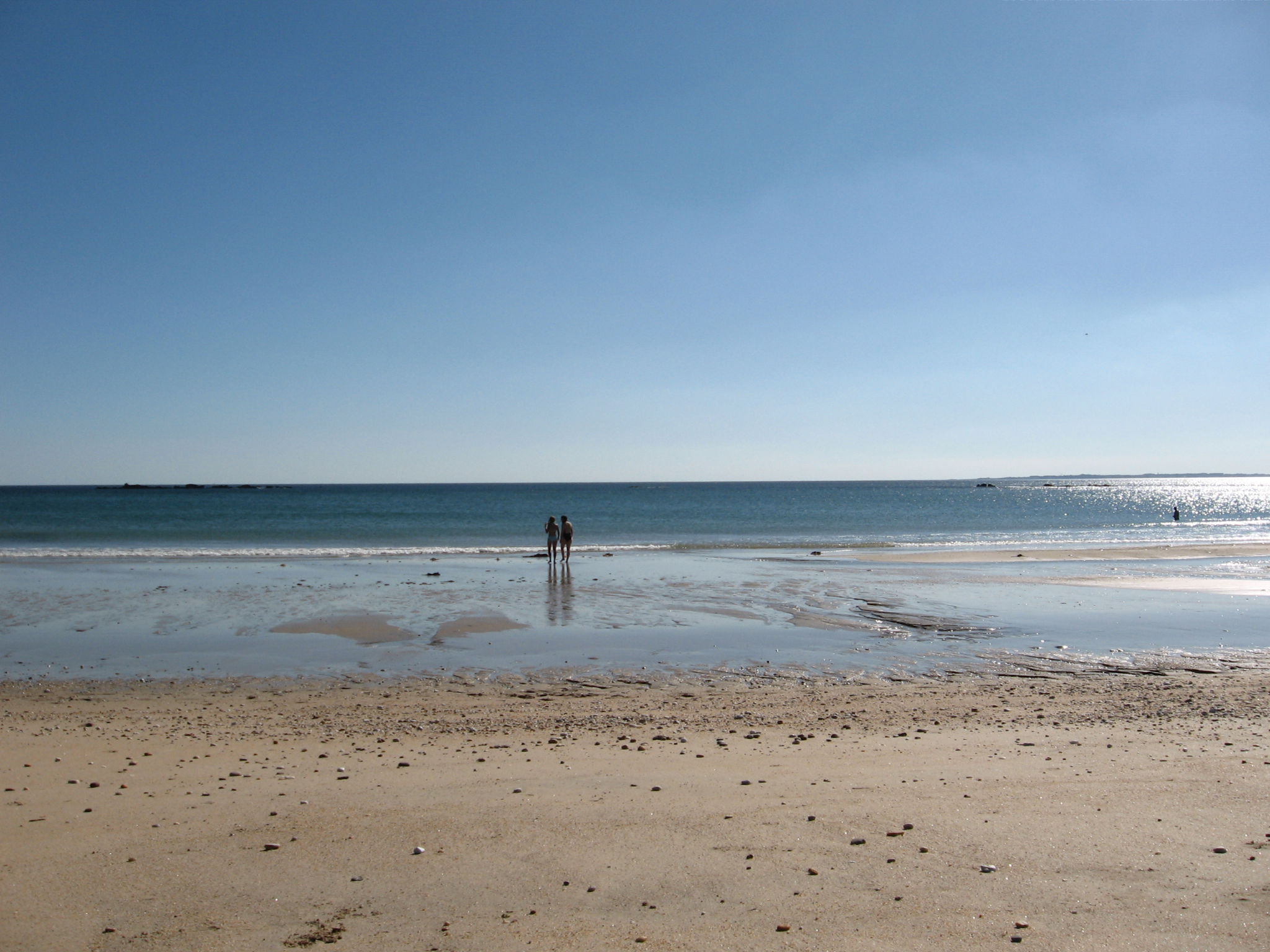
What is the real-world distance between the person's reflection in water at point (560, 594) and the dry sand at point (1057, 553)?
13325mm

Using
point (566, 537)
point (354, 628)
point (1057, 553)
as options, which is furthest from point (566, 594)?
point (1057, 553)

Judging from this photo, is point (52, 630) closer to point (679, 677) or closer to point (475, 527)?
point (679, 677)

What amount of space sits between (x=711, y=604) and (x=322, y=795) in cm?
1334

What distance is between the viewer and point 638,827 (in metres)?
6.05

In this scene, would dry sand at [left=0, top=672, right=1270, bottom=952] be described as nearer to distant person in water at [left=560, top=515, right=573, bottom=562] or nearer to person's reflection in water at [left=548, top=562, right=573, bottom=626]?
person's reflection in water at [left=548, top=562, right=573, bottom=626]

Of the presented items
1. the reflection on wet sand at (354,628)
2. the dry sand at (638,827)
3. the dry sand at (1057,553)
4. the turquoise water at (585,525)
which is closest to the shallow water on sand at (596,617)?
the reflection on wet sand at (354,628)

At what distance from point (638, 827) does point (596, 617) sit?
11441 millimetres

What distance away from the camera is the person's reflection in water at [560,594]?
57.3 feet

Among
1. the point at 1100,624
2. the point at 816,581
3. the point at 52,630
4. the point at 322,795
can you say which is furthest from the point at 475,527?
the point at 322,795

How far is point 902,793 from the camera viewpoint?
22.1 feet

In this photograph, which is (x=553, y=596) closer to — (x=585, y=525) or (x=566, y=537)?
(x=566, y=537)

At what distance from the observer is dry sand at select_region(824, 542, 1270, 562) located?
33344mm

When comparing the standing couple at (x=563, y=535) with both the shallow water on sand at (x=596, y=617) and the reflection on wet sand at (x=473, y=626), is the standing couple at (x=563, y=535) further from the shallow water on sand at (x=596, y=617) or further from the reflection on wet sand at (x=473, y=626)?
the reflection on wet sand at (x=473, y=626)

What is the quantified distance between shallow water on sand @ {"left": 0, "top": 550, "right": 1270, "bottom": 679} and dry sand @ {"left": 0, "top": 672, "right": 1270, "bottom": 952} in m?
3.44
